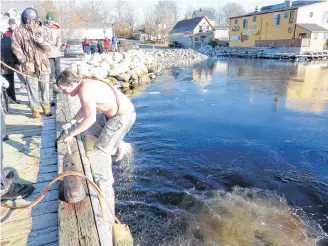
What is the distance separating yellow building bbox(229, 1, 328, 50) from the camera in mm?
40094

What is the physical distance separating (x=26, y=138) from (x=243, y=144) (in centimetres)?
517

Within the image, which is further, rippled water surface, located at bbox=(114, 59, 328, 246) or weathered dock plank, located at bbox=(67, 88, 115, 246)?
rippled water surface, located at bbox=(114, 59, 328, 246)

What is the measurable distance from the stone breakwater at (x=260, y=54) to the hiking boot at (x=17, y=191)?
40317mm

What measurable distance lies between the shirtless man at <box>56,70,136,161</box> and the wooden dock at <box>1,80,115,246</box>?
0.31m

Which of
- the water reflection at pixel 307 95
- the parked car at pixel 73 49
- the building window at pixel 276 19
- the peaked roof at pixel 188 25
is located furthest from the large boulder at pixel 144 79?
the peaked roof at pixel 188 25

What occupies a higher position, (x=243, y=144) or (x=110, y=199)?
(x=110, y=199)

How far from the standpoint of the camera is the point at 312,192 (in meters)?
5.23

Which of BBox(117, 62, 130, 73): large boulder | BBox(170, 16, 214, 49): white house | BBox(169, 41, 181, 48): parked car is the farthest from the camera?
BBox(169, 41, 181, 48): parked car

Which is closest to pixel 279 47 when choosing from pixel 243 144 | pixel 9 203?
pixel 243 144

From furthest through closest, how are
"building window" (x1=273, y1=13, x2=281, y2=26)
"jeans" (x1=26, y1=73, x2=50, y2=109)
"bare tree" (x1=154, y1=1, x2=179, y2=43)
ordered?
1. "bare tree" (x1=154, y1=1, x2=179, y2=43)
2. "building window" (x1=273, y1=13, x2=281, y2=26)
3. "jeans" (x1=26, y1=73, x2=50, y2=109)

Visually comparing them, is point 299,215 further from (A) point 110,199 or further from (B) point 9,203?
(B) point 9,203

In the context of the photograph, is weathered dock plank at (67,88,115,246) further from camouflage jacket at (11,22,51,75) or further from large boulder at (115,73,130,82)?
large boulder at (115,73,130,82)

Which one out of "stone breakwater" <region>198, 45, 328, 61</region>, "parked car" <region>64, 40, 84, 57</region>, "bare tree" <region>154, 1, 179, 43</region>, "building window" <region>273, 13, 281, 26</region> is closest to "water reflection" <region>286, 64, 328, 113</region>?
"parked car" <region>64, 40, 84, 57</region>

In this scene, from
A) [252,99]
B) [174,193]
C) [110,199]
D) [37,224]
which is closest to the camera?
[37,224]
